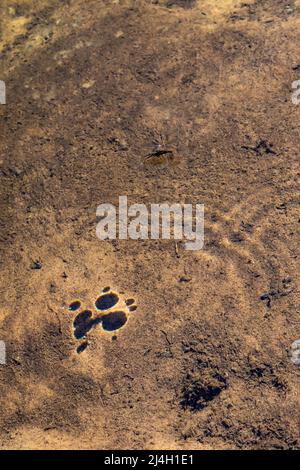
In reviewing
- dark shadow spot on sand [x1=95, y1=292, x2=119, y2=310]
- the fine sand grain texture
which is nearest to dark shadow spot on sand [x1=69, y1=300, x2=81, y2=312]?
the fine sand grain texture

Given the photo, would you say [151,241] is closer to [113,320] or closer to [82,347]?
[113,320]

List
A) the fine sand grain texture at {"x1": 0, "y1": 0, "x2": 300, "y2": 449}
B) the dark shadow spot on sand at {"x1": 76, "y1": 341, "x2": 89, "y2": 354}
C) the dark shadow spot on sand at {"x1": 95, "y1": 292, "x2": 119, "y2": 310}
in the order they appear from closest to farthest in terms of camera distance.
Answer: the fine sand grain texture at {"x1": 0, "y1": 0, "x2": 300, "y2": 449}, the dark shadow spot on sand at {"x1": 76, "y1": 341, "x2": 89, "y2": 354}, the dark shadow spot on sand at {"x1": 95, "y1": 292, "x2": 119, "y2": 310}

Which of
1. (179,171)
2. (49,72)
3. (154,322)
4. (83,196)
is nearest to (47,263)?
(83,196)

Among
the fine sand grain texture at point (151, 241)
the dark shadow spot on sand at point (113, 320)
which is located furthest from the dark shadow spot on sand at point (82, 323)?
the dark shadow spot on sand at point (113, 320)

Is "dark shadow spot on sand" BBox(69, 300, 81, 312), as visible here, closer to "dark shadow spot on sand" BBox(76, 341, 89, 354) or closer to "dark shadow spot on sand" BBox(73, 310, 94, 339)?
"dark shadow spot on sand" BBox(73, 310, 94, 339)

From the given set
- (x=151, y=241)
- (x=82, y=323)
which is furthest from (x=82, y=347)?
(x=151, y=241)

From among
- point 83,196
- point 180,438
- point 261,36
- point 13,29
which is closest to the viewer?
point 180,438

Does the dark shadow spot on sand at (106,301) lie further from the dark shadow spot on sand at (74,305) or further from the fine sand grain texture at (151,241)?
the dark shadow spot on sand at (74,305)

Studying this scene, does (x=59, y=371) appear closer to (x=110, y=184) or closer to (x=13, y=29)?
(x=110, y=184)
